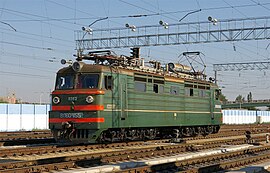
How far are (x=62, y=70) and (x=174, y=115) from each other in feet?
26.0

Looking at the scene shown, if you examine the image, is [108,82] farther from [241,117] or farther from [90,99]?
[241,117]

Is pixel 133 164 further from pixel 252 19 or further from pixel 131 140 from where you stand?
pixel 252 19

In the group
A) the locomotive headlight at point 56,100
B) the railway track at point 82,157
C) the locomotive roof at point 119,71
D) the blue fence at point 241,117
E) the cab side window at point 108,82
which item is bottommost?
the railway track at point 82,157

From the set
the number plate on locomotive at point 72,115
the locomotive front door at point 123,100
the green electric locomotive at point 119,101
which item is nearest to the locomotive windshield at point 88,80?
the green electric locomotive at point 119,101

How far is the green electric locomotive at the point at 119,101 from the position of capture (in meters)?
21.1

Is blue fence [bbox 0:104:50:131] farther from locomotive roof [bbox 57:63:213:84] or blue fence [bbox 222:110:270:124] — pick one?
blue fence [bbox 222:110:270:124]

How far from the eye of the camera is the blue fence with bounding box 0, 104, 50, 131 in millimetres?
41562

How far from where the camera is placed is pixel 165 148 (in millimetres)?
21625

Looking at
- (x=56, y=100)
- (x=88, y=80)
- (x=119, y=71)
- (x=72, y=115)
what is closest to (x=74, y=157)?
(x=72, y=115)

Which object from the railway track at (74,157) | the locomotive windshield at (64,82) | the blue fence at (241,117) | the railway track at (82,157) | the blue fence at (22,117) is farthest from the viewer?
the blue fence at (241,117)

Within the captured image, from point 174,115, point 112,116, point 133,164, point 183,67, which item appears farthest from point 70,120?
point 183,67

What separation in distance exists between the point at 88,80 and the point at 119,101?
Answer: 1.86 meters

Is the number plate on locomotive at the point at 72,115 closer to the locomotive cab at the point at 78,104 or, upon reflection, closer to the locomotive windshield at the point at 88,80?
the locomotive cab at the point at 78,104

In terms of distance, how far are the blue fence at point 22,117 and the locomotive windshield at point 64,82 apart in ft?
66.2
